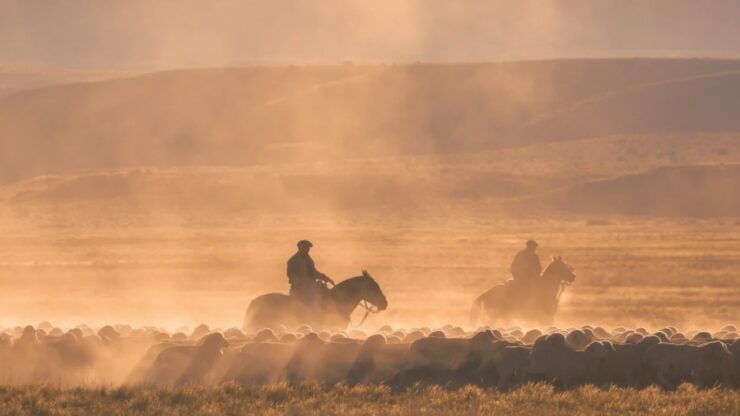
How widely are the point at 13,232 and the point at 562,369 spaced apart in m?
61.7

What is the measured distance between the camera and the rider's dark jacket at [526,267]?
26.3 m

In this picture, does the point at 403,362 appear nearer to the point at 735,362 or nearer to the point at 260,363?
the point at 260,363

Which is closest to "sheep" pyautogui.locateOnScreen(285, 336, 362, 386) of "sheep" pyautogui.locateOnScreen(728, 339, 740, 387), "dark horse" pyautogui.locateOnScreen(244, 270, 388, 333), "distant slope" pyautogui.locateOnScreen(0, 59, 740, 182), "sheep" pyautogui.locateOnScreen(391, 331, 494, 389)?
"sheep" pyautogui.locateOnScreen(391, 331, 494, 389)

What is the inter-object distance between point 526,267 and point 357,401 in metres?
12.7

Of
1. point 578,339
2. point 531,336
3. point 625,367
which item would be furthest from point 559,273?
point 625,367

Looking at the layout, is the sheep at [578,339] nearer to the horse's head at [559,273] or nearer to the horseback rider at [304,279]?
the horseback rider at [304,279]

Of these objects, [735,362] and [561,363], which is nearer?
[735,362]

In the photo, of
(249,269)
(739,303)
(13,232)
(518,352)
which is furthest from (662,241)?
(518,352)

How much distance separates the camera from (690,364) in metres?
15.3

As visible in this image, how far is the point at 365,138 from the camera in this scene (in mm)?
121625


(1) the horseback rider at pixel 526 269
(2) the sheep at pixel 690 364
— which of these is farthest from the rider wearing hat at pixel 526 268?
(2) the sheep at pixel 690 364

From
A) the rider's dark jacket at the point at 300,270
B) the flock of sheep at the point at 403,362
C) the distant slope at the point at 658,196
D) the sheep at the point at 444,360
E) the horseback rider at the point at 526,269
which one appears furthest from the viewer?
the distant slope at the point at 658,196

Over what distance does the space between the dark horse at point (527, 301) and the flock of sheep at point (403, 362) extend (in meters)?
8.95

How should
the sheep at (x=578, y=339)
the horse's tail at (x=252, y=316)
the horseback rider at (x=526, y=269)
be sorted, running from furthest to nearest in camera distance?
the horseback rider at (x=526, y=269) → the horse's tail at (x=252, y=316) → the sheep at (x=578, y=339)
